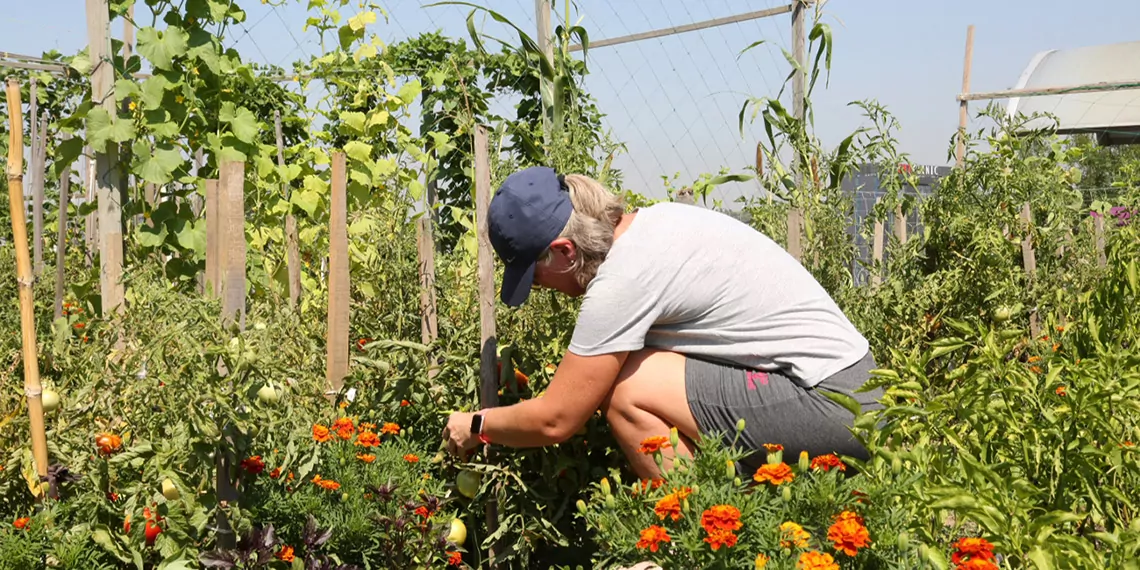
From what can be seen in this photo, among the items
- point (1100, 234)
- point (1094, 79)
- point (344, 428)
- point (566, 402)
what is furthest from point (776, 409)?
point (1094, 79)

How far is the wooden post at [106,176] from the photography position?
117 inches

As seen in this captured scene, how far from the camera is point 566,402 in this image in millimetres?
2035

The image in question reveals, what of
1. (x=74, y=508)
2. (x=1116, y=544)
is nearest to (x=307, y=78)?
(x=74, y=508)

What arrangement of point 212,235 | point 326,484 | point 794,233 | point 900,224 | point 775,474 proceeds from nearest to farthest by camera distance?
point 775,474
point 326,484
point 212,235
point 794,233
point 900,224

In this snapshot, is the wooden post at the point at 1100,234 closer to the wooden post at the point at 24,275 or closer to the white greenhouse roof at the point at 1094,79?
the wooden post at the point at 24,275

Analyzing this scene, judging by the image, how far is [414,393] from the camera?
2.44 metres

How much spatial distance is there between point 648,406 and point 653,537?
0.63 metres

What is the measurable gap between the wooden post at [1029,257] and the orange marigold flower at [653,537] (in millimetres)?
2499

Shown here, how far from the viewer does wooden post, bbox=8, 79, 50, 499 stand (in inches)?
77.7

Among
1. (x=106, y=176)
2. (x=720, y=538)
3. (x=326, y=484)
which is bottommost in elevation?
(x=326, y=484)

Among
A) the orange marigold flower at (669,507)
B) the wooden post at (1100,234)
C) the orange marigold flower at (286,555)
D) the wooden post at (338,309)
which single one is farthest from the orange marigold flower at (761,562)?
the wooden post at (1100,234)

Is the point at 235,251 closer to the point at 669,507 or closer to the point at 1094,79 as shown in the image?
the point at 669,507

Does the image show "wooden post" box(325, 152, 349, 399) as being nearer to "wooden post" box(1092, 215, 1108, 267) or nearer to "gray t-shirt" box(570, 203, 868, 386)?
"gray t-shirt" box(570, 203, 868, 386)

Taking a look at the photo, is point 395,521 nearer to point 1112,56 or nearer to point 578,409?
point 578,409
